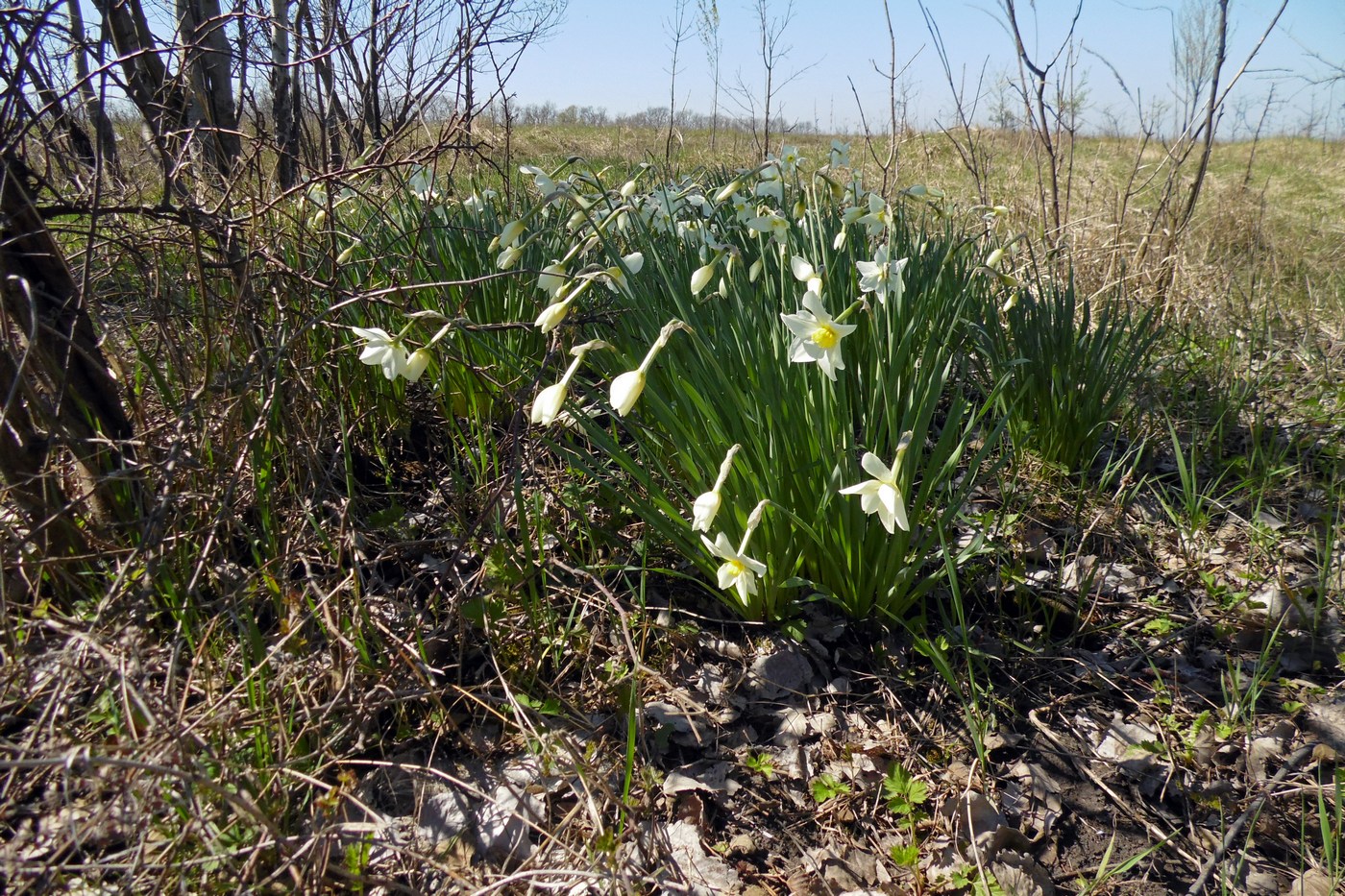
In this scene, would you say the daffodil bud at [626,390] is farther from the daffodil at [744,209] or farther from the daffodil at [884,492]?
the daffodil at [744,209]

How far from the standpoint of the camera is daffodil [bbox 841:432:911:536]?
1546 mm

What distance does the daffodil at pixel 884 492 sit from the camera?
1.55 m

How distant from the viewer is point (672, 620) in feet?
7.06

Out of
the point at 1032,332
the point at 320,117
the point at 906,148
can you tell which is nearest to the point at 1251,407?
the point at 1032,332

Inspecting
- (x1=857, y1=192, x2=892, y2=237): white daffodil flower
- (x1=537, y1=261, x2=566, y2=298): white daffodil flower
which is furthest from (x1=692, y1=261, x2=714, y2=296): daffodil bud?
(x1=857, y1=192, x2=892, y2=237): white daffodil flower

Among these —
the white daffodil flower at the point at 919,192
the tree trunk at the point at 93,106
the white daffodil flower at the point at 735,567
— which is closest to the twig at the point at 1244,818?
the white daffodil flower at the point at 735,567

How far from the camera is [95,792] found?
1.28m

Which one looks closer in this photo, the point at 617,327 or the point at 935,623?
the point at 935,623

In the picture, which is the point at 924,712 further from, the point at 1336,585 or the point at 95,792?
the point at 95,792

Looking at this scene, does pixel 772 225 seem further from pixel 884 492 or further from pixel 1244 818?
pixel 1244 818

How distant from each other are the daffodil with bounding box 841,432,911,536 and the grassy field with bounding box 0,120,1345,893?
10 mm

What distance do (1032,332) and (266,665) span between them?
8.41ft

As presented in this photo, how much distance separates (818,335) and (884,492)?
0.38 m

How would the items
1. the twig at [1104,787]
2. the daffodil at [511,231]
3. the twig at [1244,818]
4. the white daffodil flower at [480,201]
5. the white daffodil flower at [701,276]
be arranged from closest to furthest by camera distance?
the twig at [1244,818] → the twig at [1104,787] → the white daffodil flower at [701,276] → the daffodil at [511,231] → the white daffodil flower at [480,201]
